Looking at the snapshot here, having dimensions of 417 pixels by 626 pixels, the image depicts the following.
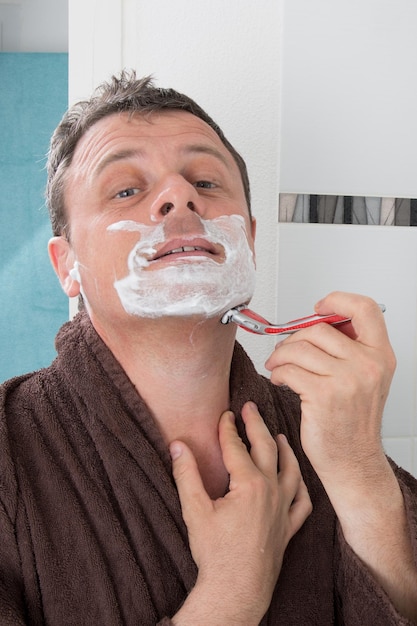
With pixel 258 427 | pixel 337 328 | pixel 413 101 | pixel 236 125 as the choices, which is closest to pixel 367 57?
pixel 413 101

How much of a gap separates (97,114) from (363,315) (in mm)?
547

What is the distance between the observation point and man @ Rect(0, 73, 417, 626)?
811mm

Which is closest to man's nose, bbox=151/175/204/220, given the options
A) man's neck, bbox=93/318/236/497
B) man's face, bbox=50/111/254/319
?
man's face, bbox=50/111/254/319

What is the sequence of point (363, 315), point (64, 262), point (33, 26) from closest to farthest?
point (363, 315)
point (64, 262)
point (33, 26)

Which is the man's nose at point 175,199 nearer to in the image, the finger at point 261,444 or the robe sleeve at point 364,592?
the finger at point 261,444

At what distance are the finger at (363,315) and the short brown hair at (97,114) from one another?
340 millimetres

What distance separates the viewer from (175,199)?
0.87 metres

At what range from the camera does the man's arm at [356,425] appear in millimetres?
807

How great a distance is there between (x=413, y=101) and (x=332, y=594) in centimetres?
99

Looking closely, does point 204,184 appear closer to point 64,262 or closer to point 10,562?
point 64,262

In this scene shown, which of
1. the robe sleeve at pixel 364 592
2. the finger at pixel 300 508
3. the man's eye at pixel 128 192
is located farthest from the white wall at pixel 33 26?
the robe sleeve at pixel 364 592

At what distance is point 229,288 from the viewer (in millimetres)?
858

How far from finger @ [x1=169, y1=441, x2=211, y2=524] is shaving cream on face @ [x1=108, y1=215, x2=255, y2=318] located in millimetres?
226

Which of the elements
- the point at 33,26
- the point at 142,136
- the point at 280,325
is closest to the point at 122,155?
the point at 142,136
